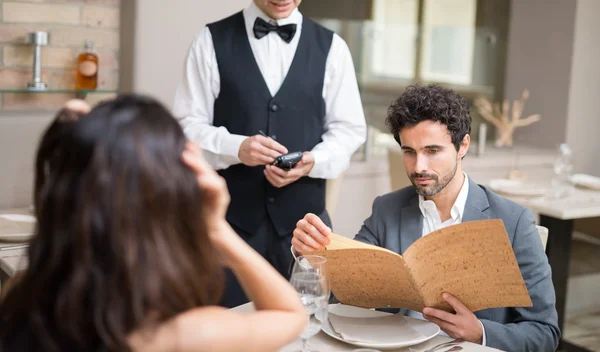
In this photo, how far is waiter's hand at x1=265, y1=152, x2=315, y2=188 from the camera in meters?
2.52

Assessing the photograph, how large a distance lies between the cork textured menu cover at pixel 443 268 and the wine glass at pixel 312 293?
121 mm

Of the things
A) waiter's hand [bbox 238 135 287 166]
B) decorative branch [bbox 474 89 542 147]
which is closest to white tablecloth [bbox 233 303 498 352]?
waiter's hand [bbox 238 135 287 166]

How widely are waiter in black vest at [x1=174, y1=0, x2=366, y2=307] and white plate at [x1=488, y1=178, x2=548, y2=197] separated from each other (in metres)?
1.25

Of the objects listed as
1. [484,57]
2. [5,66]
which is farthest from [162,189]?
[484,57]

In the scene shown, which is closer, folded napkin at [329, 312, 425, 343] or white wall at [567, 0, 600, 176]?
folded napkin at [329, 312, 425, 343]

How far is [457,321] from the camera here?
173cm

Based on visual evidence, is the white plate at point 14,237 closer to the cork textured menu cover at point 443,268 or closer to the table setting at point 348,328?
the table setting at point 348,328

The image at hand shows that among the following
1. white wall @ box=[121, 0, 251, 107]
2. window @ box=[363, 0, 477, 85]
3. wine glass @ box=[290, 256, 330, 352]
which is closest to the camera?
wine glass @ box=[290, 256, 330, 352]

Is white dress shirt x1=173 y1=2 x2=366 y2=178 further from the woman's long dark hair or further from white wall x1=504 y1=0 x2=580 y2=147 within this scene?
white wall x1=504 y1=0 x2=580 y2=147

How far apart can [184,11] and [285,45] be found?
0.86 meters

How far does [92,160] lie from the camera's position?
3.23ft

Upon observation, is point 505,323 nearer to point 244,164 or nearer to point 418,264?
point 418,264

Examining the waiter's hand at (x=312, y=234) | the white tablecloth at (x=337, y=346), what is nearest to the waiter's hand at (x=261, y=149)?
the waiter's hand at (x=312, y=234)

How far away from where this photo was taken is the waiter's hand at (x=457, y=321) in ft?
5.66
